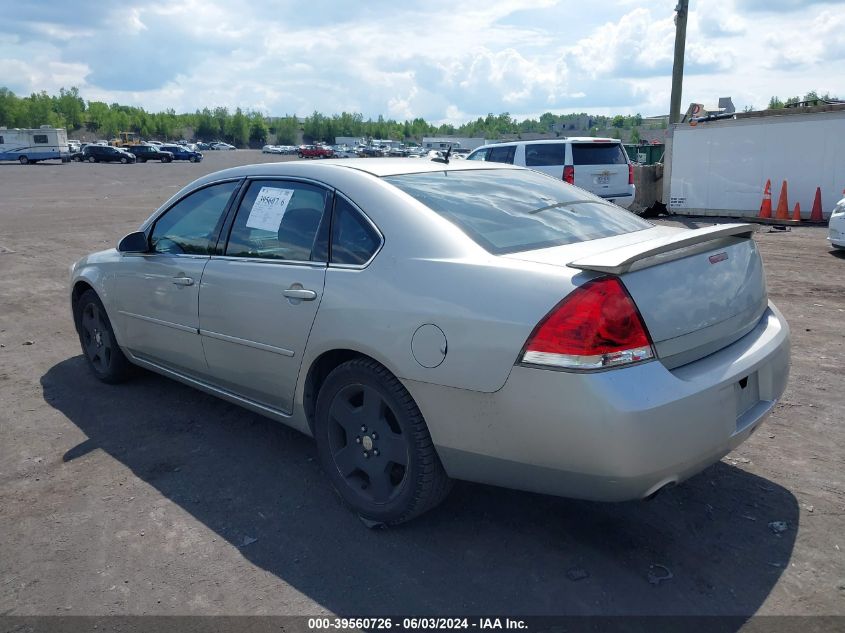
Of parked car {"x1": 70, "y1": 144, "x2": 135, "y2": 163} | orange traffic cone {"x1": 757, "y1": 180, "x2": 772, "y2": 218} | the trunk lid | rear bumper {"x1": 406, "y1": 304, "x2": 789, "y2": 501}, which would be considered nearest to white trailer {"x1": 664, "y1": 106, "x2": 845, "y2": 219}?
orange traffic cone {"x1": 757, "y1": 180, "x2": 772, "y2": 218}

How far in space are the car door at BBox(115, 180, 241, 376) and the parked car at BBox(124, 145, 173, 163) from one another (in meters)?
63.7

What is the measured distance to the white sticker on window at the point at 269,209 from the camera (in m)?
4.03

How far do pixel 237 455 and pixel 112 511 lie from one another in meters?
0.79

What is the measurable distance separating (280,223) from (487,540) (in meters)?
1.96

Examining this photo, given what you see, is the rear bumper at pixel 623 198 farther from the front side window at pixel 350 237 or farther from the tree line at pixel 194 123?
the tree line at pixel 194 123

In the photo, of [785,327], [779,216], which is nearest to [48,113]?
[779,216]

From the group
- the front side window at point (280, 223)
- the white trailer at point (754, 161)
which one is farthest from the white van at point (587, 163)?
the front side window at point (280, 223)

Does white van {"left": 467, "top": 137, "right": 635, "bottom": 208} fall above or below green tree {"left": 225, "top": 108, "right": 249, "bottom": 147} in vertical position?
below

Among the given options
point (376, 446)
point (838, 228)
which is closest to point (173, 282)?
point (376, 446)

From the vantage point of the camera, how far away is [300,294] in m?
3.64

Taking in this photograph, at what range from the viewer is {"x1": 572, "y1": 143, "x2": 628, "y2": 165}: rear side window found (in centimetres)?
1424

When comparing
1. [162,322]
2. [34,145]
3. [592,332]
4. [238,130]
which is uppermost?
[238,130]

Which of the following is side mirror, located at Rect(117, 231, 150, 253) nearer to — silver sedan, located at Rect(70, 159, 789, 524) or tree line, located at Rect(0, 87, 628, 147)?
silver sedan, located at Rect(70, 159, 789, 524)

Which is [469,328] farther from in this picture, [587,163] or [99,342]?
[587,163]
